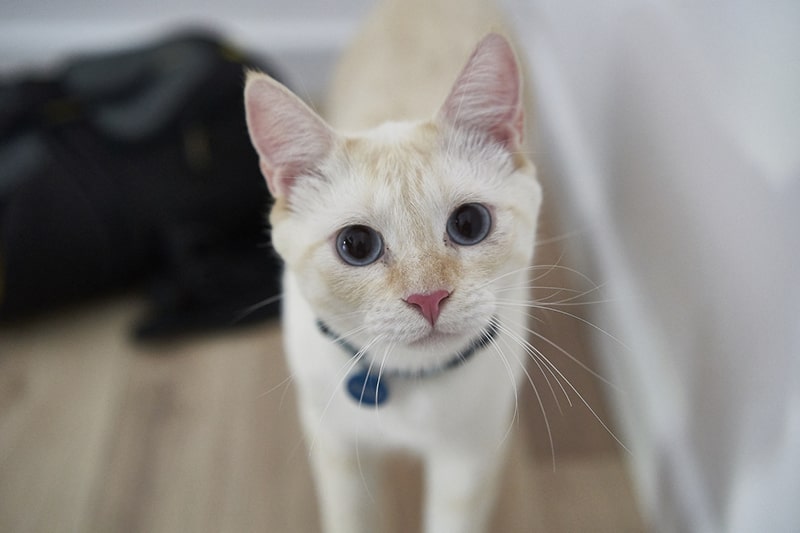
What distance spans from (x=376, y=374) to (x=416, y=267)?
0.63ft

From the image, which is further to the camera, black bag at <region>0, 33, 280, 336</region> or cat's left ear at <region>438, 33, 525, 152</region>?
black bag at <region>0, 33, 280, 336</region>

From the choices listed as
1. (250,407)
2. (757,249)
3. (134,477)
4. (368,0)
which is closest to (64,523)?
(134,477)

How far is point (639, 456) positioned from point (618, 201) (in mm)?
488

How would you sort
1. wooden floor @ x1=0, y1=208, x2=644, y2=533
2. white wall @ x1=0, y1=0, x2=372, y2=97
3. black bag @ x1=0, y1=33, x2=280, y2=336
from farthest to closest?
1. white wall @ x1=0, y1=0, x2=372, y2=97
2. black bag @ x1=0, y1=33, x2=280, y2=336
3. wooden floor @ x1=0, y1=208, x2=644, y2=533

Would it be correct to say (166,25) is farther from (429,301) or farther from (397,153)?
(429,301)

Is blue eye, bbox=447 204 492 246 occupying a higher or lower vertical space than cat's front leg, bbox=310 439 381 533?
higher

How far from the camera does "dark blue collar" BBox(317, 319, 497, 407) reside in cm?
82

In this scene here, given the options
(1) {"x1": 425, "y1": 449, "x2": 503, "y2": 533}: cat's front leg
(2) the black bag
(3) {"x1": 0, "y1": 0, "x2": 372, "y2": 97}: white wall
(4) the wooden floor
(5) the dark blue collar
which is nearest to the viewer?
(5) the dark blue collar

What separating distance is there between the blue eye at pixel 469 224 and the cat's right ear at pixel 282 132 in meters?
0.16

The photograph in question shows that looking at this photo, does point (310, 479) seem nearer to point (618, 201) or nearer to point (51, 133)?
point (618, 201)

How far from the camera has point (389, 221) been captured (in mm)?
731

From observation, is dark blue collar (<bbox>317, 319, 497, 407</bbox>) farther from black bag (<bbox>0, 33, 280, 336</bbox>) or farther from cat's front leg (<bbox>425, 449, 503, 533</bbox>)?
black bag (<bbox>0, 33, 280, 336</bbox>)

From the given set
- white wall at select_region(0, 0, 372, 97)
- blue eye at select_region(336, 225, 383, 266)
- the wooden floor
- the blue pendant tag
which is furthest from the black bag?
blue eye at select_region(336, 225, 383, 266)

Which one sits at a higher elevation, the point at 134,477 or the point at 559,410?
the point at 559,410
